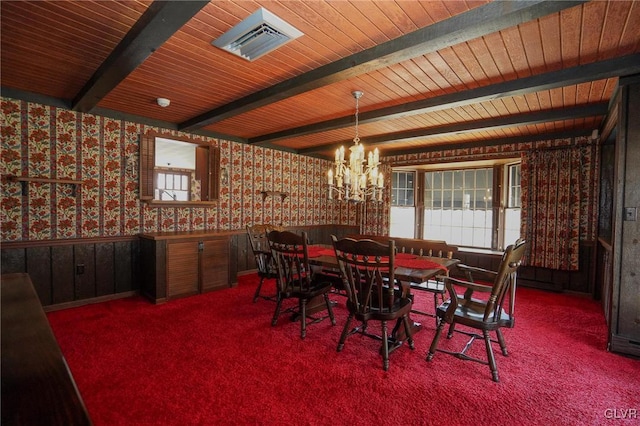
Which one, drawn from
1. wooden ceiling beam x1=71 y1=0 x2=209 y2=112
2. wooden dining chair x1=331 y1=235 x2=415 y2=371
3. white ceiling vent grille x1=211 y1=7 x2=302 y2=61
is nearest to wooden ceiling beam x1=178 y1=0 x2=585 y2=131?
white ceiling vent grille x1=211 y1=7 x2=302 y2=61

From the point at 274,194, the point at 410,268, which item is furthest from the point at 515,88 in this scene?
the point at 274,194

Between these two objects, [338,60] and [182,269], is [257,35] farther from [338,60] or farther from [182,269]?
[182,269]

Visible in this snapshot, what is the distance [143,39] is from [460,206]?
17.7ft

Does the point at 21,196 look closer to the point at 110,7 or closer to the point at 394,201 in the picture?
the point at 110,7

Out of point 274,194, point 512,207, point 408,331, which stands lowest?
point 408,331

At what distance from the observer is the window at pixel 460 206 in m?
5.48

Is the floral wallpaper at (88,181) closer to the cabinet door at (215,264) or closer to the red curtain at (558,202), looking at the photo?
the cabinet door at (215,264)

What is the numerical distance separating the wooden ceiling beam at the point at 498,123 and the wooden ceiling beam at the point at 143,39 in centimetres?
362

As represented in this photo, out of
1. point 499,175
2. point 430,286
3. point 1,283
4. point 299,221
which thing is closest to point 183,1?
point 1,283

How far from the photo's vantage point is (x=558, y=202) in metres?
4.54

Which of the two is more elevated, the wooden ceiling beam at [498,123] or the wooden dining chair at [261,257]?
the wooden ceiling beam at [498,123]

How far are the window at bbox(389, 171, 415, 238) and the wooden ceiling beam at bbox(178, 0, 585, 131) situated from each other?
152 inches

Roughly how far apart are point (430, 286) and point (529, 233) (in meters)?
2.57

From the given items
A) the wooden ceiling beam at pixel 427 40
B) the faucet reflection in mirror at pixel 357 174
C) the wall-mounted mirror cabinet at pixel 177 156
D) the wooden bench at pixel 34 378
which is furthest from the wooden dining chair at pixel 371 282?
the wall-mounted mirror cabinet at pixel 177 156
